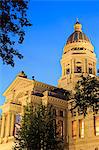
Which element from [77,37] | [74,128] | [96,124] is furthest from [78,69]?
[96,124]

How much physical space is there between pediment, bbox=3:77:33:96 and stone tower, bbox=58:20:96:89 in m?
10.3

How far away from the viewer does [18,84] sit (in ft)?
207

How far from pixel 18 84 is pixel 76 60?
16.0 metres

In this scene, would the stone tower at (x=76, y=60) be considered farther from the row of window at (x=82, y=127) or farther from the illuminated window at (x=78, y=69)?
the row of window at (x=82, y=127)

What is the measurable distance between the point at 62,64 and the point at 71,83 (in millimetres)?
8707

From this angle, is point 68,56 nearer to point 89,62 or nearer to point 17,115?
point 89,62

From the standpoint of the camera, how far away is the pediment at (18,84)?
2389 inches

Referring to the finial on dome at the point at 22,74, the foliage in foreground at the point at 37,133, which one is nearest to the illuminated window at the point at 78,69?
the finial on dome at the point at 22,74

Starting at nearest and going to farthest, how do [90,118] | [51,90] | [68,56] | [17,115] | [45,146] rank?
[45,146] < [90,118] < [17,115] < [51,90] < [68,56]

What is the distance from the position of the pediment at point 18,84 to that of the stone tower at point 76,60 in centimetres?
1028

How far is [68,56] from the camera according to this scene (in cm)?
7294

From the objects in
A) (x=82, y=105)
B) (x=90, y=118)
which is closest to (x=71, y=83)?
(x=90, y=118)

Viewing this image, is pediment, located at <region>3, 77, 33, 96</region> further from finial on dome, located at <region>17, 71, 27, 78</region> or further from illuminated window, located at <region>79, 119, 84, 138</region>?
illuminated window, located at <region>79, 119, 84, 138</region>

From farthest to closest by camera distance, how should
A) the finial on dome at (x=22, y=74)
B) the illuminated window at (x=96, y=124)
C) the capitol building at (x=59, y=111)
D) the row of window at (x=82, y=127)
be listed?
the finial on dome at (x=22, y=74) → the capitol building at (x=59, y=111) → the row of window at (x=82, y=127) → the illuminated window at (x=96, y=124)
